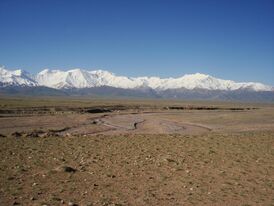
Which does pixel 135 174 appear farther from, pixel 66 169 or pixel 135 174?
pixel 66 169

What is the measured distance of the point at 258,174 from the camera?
15039 mm

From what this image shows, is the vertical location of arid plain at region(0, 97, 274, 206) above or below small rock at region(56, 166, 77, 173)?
below

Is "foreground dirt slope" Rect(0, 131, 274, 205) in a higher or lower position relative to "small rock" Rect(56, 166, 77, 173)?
lower

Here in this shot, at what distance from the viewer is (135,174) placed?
14742 millimetres

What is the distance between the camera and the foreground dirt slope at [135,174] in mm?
11562

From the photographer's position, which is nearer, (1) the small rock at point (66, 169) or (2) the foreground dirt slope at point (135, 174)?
(2) the foreground dirt slope at point (135, 174)

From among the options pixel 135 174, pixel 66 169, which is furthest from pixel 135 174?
pixel 66 169

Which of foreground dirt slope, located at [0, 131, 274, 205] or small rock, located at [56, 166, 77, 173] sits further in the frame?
small rock, located at [56, 166, 77, 173]

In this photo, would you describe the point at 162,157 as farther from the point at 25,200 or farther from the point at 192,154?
the point at 25,200

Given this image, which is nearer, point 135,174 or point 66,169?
point 135,174

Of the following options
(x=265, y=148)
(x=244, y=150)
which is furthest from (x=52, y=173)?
(x=265, y=148)

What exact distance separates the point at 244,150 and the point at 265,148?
1582 mm

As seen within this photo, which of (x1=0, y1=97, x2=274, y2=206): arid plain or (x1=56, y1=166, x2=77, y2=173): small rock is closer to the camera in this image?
(x1=0, y1=97, x2=274, y2=206): arid plain

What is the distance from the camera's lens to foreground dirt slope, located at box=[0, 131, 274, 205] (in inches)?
455
